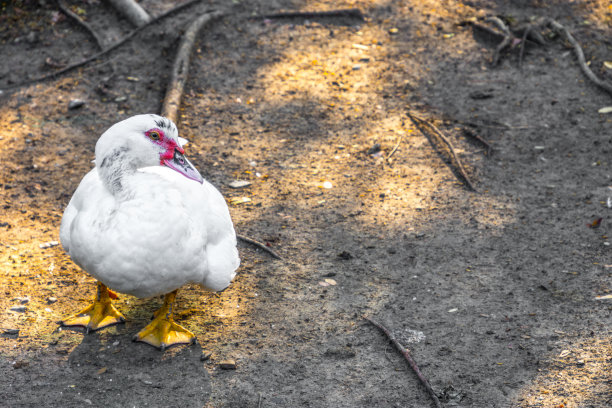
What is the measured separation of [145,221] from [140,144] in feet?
1.50

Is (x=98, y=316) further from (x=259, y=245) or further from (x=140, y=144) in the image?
(x=259, y=245)

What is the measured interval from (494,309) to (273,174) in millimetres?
2368

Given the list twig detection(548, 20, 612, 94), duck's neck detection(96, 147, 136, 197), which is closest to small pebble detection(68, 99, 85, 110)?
duck's neck detection(96, 147, 136, 197)

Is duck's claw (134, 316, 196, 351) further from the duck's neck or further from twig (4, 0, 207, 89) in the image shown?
twig (4, 0, 207, 89)

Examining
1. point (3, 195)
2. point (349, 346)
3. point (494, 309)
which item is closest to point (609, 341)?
point (494, 309)

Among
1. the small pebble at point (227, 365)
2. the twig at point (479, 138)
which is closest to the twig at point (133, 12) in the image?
the twig at point (479, 138)

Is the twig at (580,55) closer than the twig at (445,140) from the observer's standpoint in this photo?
No

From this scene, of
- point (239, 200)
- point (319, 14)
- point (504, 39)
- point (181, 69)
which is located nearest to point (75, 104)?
point (181, 69)

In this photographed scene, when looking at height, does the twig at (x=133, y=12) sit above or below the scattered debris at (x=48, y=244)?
above

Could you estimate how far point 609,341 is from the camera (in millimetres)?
3986

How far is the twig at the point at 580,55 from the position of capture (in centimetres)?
676

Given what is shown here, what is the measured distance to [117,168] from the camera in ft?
12.1

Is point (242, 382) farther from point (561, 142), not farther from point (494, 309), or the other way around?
point (561, 142)

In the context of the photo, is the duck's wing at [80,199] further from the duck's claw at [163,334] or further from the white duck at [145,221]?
the duck's claw at [163,334]
